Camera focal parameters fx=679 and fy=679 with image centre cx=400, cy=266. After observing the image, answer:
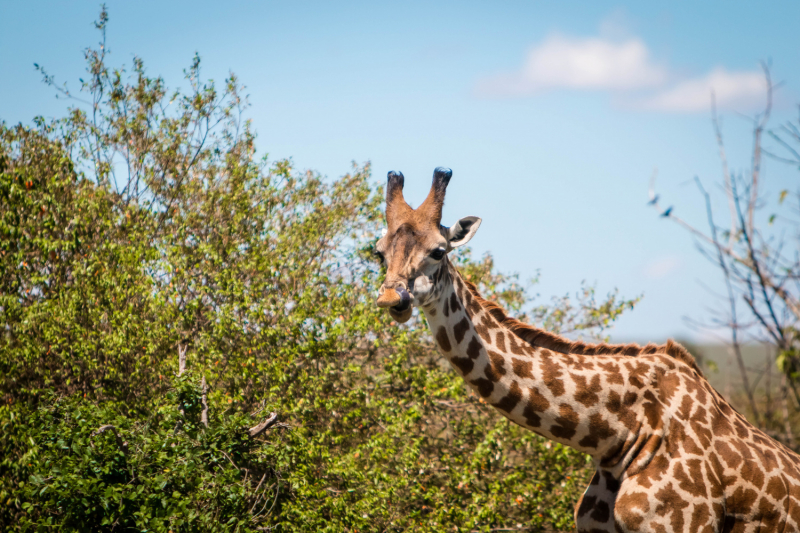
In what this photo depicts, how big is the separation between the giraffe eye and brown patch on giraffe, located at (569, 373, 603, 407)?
5.19 ft

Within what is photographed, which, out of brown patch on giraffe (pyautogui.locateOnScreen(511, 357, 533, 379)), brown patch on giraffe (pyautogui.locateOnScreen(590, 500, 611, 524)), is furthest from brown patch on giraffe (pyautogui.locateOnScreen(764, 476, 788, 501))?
brown patch on giraffe (pyautogui.locateOnScreen(511, 357, 533, 379))

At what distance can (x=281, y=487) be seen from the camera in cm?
744

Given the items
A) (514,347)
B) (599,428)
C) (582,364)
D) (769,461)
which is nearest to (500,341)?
(514,347)

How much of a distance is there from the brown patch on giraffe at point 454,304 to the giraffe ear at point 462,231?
Result: 1.37ft

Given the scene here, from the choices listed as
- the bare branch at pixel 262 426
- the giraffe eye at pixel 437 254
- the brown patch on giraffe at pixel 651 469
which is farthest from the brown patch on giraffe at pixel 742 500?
the bare branch at pixel 262 426

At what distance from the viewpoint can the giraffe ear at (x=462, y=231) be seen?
6.03 meters

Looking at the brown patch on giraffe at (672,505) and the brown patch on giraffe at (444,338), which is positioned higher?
the brown patch on giraffe at (444,338)

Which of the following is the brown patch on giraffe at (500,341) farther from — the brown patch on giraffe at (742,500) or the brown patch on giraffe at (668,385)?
the brown patch on giraffe at (742,500)

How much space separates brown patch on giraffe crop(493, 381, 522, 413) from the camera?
19.2 feet

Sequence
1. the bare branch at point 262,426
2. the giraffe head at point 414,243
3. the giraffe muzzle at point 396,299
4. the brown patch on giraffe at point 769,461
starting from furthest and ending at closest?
the bare branch at point 262,426, the brown patch on giraffe at point 769,461, the giraffe head at point 414,243, the giraffe muzzle at point 396,299

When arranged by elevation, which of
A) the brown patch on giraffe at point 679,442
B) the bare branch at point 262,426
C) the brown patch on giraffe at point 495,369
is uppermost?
the brown patch on giraffe at point 495,369

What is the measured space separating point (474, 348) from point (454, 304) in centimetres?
42

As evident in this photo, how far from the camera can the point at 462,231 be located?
607cm

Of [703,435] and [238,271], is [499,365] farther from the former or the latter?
[238,271]
